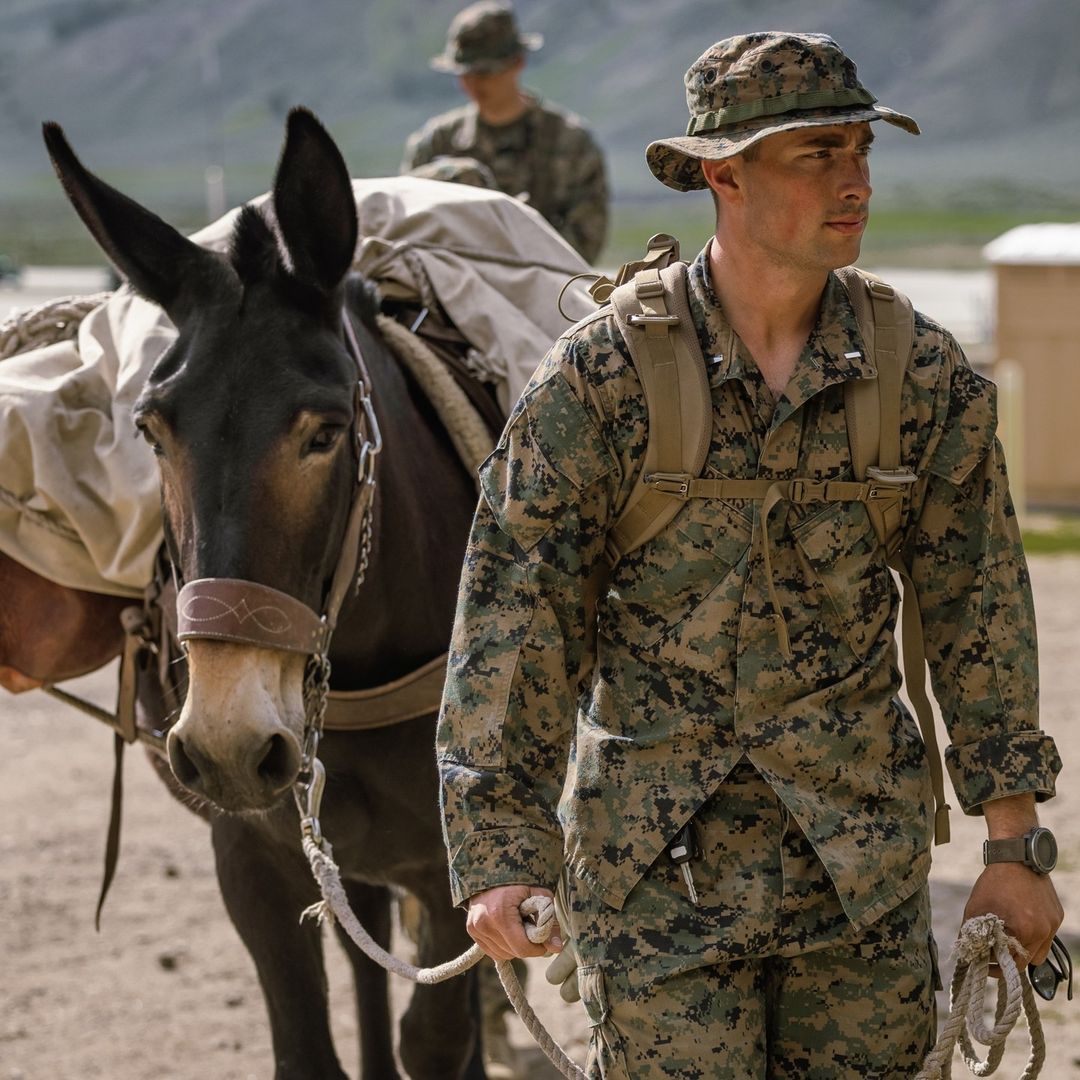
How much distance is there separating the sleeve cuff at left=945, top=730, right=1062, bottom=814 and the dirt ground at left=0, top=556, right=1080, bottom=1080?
2279 millimetres

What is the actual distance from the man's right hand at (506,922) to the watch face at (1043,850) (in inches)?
28.1

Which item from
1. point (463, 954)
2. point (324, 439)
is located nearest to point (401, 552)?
point (324, 439)

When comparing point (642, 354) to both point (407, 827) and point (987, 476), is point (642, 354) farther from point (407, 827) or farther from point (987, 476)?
point (407, 827)

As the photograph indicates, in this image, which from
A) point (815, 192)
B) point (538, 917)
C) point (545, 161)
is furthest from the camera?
point (545, 161)

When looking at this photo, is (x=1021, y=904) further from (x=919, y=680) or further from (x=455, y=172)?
(x=455, y=172)

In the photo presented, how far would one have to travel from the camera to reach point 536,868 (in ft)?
8.65

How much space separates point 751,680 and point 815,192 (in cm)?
72

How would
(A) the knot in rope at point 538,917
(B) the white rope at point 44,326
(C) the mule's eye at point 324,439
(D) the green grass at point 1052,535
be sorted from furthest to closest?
(D) the green grass at point 1052,535, (B) the white rope at point 44,326, (C) the mule's eye at point 324,439, (A) the knot in rope at point 538,917

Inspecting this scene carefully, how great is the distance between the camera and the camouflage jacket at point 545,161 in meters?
7.20

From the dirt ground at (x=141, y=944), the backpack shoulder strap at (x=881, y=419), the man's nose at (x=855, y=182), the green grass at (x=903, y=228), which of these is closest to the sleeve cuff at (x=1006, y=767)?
the backpack shoulder strap at (x=881, y=419)

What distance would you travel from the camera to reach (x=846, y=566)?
2750mm

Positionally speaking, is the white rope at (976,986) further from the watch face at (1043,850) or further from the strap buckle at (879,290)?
the strap buckle at (879,290)

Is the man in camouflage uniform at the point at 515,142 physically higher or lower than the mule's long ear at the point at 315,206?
higher

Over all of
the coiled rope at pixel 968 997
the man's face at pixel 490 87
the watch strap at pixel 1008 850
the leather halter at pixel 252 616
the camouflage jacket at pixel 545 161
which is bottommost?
the coiled rope at pixel 968 997
